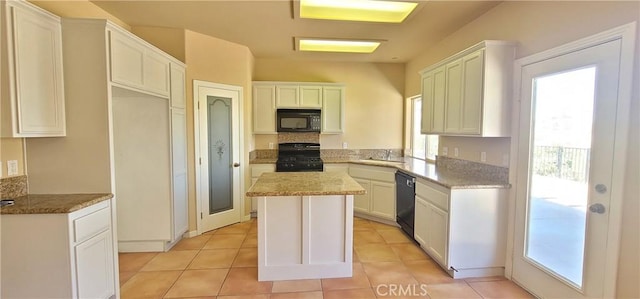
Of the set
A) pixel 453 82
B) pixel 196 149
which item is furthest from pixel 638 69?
pixel 196 149

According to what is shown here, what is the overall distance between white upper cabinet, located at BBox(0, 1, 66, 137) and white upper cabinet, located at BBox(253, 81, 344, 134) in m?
2.71

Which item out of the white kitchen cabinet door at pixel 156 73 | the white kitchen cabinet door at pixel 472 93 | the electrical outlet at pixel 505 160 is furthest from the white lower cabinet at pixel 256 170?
the electrical outlet at pixel 505 160

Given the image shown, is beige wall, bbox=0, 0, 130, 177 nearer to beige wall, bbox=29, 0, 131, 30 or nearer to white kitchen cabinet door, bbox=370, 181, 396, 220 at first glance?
beige wall, bbox=29, 0, 131, 30

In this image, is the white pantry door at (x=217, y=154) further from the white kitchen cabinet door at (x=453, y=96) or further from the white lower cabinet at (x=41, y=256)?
the white kitchen cabinet door at (x=453, y=96)

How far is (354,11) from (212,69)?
6.65ft

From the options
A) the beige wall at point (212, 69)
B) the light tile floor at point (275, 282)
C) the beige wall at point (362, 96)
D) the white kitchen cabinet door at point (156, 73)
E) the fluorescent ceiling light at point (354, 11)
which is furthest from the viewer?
the beige wall at point (362, 96)

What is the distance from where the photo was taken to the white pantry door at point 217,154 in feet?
12.3

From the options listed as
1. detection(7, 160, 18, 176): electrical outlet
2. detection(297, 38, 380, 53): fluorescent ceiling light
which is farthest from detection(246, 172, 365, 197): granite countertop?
detection(297, 38, 380, 53): fluorescent ceiling light

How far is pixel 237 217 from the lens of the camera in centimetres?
422

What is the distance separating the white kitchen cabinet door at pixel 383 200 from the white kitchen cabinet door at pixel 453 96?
1.29m

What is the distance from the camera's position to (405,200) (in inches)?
146

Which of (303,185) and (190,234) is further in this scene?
(190,234)

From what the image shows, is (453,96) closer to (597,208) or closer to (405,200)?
(405,200)

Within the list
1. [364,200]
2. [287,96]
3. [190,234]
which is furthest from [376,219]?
[190,234]
